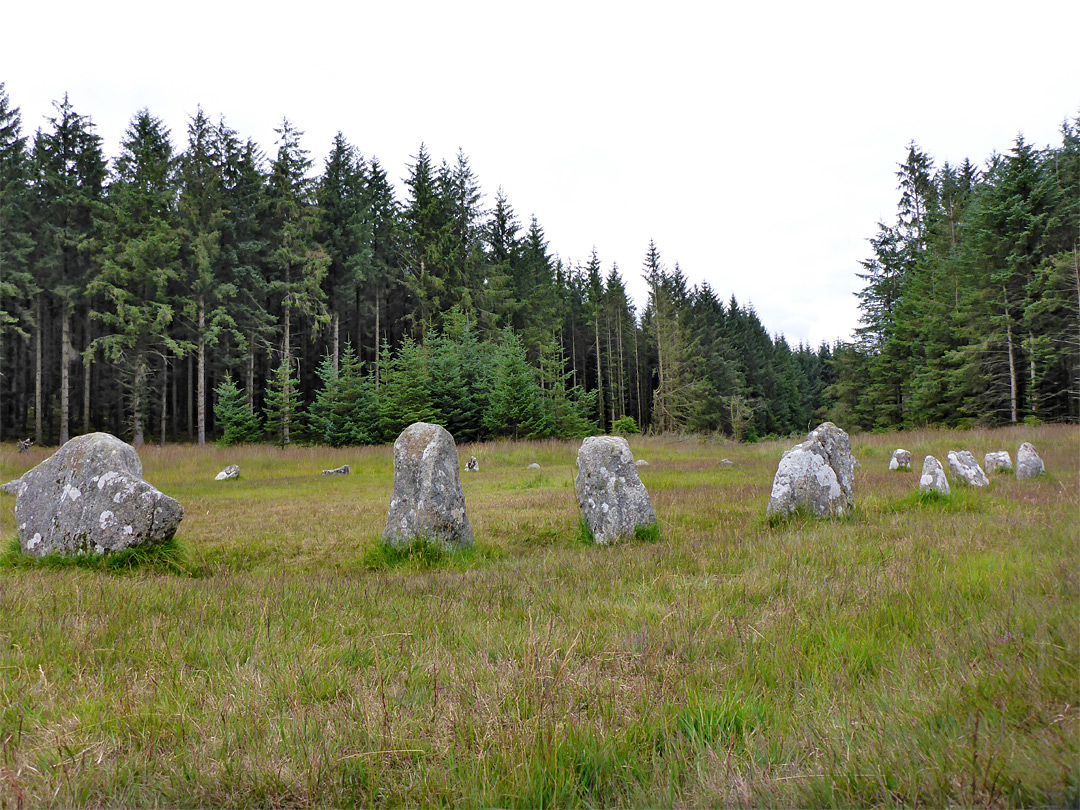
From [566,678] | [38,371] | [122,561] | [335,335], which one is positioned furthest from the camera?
[335,335]

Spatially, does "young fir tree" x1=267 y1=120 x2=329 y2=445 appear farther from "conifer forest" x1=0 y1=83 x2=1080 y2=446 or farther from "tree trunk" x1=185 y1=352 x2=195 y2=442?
"tree trunk" x1=185 y1=352 x2=195 y2=442

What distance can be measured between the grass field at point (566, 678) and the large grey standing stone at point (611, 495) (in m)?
1.02

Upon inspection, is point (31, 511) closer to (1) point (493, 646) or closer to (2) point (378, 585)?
(2) point (378, 585)

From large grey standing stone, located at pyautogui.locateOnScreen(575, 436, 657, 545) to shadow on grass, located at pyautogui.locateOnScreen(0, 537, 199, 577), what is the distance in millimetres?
4867

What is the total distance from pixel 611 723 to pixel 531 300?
47482mm

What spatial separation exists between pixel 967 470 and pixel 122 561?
1494 centimetres

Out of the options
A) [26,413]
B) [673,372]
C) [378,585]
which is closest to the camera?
[378,585]

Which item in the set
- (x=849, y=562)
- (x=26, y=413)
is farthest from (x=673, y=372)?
(x=26, y=413)

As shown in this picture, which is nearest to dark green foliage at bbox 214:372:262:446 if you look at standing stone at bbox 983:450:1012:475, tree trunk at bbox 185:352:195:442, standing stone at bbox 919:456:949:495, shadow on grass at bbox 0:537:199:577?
tree trunk at bbox 185:352:195:442

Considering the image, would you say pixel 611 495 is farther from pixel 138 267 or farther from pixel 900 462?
pixel 138 267

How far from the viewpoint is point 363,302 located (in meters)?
42.0

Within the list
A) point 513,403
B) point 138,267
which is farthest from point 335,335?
point 513,403

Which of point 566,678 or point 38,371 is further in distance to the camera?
point 38,371

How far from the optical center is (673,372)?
4694 centimetres
